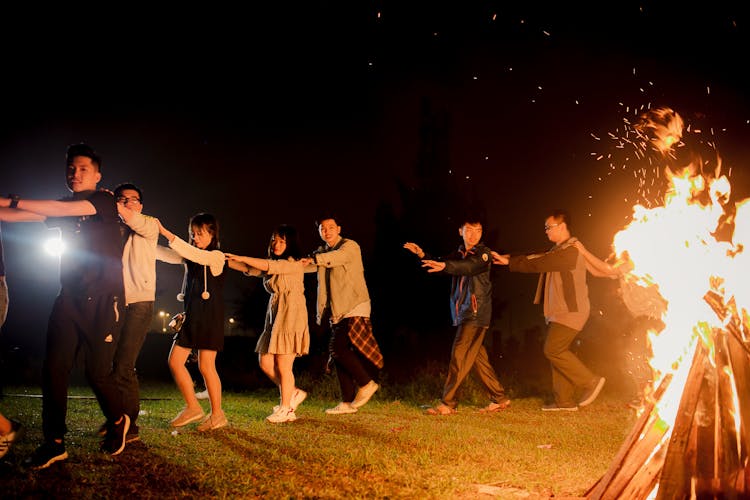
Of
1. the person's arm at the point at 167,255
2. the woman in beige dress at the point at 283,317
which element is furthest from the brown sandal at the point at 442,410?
the person's arm at the point at 167,255

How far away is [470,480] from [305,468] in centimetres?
118

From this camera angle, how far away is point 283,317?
24.1 ft

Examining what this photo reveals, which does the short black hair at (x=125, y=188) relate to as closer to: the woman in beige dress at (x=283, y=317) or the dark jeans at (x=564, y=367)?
the woman in beige dress at (x=283, y=317)

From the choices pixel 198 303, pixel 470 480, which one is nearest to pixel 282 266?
pixel 198 303

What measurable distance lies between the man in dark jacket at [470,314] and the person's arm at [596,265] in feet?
3.83

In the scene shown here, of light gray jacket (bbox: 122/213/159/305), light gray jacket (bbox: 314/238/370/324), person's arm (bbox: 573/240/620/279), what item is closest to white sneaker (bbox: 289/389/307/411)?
light gray jacket (bbox: 314/238/370/324)

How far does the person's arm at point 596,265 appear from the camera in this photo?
306 inches

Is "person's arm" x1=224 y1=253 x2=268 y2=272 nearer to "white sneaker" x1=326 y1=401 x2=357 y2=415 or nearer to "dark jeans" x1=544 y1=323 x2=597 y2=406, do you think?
"white sneaker" x1=326 y1=401 x2=357 y2=415

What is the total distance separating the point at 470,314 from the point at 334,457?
3781mm

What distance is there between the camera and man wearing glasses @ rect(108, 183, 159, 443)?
5.45 metres

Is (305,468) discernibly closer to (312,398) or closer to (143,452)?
(143,452)

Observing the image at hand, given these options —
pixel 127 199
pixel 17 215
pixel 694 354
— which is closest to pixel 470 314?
pixel 127 199

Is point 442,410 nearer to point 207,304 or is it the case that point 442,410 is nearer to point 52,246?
point 207,304

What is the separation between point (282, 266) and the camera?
289 inches
